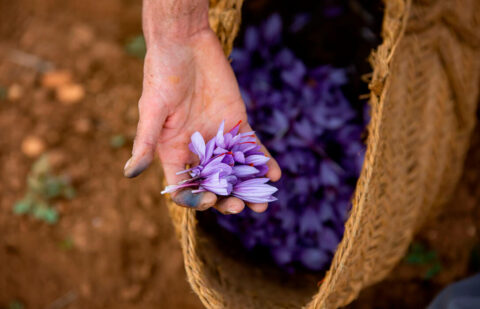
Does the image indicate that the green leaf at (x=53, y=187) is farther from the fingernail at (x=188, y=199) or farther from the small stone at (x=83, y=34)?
the fingernail at (x=188, y=199)

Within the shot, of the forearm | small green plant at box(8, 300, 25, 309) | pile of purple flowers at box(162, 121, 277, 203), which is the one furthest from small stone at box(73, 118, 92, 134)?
pile of purple flowers at box(162, 121, 277, 203)

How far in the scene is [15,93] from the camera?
1715 mm

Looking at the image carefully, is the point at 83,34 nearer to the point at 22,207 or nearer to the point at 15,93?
the point at 15,93

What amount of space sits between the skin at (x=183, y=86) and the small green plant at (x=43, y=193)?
810mm

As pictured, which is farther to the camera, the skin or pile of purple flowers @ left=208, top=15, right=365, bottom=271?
pile of purple flowers @ left=208, top=15, right=365, bottom=271

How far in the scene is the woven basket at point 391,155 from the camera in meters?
0.91

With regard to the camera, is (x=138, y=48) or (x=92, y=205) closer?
(x=92, y=205)

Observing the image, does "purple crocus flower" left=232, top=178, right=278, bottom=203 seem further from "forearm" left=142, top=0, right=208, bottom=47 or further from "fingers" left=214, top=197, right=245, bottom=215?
"forearm" left=142, top=0, right=208, bottom=47

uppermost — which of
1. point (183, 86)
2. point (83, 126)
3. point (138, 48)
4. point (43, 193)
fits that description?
point (138, 48)

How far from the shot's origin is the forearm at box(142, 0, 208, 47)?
0.96 m

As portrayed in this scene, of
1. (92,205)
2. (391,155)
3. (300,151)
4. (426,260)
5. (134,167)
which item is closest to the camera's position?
(134,167)

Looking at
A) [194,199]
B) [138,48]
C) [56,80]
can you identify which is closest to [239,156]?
[194,199]

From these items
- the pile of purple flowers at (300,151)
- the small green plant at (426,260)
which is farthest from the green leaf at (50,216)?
the small green plant at (426,260)

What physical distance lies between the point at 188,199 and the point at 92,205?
35.8 inches
